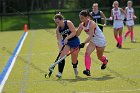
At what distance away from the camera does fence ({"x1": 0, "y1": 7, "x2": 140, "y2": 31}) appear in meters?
37.1

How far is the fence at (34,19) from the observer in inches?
1462

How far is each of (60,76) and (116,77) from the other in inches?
55.8

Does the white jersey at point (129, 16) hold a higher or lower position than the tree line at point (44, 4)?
higher

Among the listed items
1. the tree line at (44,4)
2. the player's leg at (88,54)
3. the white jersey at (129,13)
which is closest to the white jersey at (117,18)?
the white jersey at (129,13)

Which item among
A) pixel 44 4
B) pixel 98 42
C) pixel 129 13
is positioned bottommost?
pixel 44 4

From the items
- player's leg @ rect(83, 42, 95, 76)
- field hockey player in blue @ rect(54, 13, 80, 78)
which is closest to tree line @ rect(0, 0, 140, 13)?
player's leg @ rect(83, 42, 95, 76)

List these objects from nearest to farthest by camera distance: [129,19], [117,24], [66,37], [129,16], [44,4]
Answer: [66,37] < [117,24] < [129,19] < [129,16] < [44,4]

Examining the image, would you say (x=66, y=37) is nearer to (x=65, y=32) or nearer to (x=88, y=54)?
(x=65, y=32)

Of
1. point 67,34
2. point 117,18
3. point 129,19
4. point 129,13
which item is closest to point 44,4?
point 129,13

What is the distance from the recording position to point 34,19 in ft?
128

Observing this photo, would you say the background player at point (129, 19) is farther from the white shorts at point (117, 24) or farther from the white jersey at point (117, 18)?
the white shorts at point (117, 24)

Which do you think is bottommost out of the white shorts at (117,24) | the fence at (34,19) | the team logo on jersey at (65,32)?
the fence at (34,19)

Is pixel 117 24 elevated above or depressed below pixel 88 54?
below

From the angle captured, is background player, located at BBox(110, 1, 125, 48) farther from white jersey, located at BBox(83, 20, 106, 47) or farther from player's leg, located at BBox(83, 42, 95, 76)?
player's leg, located at BBox(83, 42, 95, 76)
